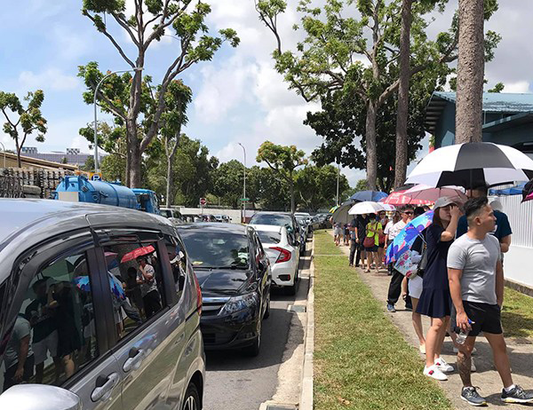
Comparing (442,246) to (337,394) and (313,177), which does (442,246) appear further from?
(313,177)

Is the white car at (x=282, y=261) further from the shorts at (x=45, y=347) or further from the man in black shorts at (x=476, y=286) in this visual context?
the shorts at (x=45, y=347)

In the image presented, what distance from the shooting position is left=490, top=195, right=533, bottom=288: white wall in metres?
10.5

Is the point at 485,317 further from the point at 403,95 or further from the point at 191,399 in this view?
the point at 403,95

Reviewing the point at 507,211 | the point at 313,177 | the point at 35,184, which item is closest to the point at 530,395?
the point at 507,211

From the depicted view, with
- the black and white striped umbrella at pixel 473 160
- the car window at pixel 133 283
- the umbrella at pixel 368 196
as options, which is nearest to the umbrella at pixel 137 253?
the car window at pixel 133 283

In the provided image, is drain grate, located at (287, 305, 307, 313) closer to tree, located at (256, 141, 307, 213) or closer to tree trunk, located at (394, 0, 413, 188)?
tree trunk, located at (394, 0, 413, 188)

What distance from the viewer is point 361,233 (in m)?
14.2

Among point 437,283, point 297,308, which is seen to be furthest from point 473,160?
point 297,308

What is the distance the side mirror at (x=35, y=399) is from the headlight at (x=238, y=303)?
165 inches

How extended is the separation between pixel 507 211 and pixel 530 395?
8.59 m

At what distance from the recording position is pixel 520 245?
11.0 meters

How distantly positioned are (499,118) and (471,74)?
44.2 feet

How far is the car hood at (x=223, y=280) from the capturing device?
19.3 feet

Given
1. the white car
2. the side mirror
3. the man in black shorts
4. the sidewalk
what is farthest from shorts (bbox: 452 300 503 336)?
the white car
